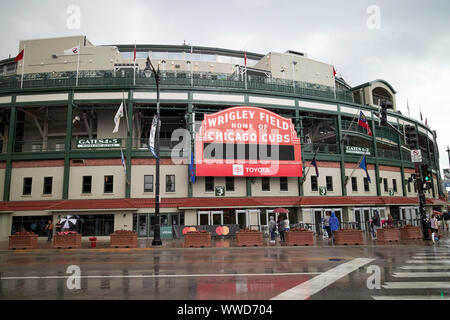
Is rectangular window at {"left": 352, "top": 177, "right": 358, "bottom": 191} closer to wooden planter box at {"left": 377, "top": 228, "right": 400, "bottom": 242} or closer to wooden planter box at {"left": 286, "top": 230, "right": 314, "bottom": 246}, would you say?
wooden planter box at {"left": 377, "top": 228, "right": 400, "bottom": 242}

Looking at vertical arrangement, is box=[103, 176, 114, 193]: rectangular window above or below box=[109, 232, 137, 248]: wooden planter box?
above

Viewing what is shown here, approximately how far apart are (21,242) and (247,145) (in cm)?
1904

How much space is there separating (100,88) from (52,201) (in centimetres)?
1114

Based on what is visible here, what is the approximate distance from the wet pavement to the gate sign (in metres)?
14.7

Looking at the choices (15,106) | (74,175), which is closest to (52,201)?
(74,175)

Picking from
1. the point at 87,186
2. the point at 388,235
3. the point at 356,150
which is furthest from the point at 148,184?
the point at 356,150

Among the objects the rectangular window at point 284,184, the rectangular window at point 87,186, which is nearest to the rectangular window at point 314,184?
the rectangular window at point 284,184

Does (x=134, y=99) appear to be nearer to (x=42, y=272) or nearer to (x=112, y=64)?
(x=112, y=64)

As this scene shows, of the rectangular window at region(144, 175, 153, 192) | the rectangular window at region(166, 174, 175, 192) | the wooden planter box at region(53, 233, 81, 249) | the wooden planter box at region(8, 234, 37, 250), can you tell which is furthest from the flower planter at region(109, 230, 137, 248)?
the rectangular window at region(166, 174, 175, 192)

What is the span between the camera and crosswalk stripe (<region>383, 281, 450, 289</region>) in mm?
8383

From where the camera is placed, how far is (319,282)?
9031 mm

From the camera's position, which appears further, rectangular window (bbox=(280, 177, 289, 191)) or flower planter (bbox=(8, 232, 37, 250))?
rectangular window (bbox=(280, 177, 289, 191))

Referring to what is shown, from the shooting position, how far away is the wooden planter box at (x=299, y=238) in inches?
793

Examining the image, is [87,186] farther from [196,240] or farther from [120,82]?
[196,240]
